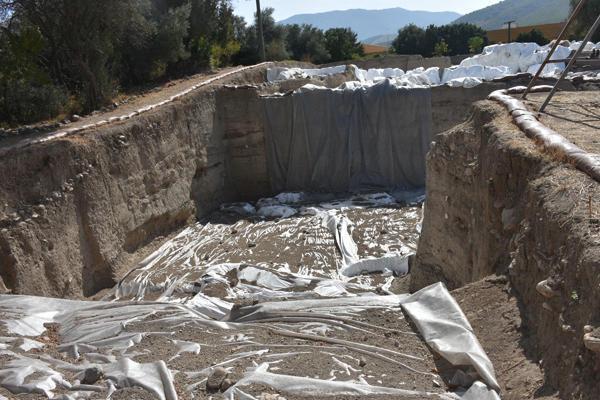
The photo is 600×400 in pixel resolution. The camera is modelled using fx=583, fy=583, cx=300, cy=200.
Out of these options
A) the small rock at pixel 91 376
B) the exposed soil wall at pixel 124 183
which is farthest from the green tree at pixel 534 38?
the small rock at pixel 91 376

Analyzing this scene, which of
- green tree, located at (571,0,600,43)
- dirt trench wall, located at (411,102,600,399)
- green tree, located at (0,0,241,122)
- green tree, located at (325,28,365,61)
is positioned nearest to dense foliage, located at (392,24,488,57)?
green tree, located at (325,28,365,61)

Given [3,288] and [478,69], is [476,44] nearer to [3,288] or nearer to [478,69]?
[478,69]

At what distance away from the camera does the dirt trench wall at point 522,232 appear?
3.19m

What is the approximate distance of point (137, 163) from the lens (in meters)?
10.2

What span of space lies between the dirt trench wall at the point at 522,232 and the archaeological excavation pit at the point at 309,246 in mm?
20

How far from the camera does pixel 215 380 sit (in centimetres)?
356

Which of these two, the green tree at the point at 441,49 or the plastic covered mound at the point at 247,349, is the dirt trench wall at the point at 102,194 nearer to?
the plastic covered mound at the point at 247,349

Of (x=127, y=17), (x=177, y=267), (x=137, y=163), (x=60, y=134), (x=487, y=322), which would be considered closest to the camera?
(x=487, y=322)

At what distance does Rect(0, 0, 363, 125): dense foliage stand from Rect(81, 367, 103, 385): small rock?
25.7ft

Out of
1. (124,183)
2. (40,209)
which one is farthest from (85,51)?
(40,209)

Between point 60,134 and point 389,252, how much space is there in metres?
5.55

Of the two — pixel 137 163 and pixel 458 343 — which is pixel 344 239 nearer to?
pixel 137 163

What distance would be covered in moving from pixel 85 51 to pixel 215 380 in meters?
9.62

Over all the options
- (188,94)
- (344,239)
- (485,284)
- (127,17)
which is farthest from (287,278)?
(127,17)
